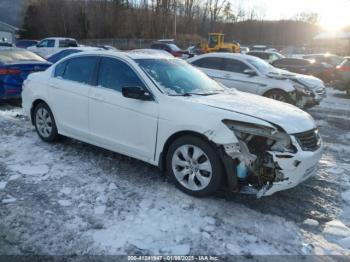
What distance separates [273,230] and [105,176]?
2.33 m

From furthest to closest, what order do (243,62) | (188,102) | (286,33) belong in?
(286,33)
(243,62)
(188,102)

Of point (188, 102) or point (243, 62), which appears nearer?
point (188, 102)

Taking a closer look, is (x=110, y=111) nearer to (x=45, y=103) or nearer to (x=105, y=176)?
(x=105, y=176)

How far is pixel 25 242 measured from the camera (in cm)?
340

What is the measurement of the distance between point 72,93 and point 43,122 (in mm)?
1097

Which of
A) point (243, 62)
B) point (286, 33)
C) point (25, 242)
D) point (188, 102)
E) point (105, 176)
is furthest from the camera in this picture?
point (286, 33)

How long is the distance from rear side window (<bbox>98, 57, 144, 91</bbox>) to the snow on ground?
1.19 meters

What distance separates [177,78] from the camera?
16.9 ft

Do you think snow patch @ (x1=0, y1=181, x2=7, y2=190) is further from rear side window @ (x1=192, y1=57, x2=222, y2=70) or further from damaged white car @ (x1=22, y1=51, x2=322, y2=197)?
rear side window @ (x1=192, y1=57, x2=222, y2=70)

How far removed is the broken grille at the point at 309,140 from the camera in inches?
162

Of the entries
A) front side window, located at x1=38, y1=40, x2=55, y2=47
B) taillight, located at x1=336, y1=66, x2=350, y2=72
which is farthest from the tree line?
taillight, located at x1=336, y1=66, x2=350, y2=72

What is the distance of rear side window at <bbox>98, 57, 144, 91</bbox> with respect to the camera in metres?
4.91

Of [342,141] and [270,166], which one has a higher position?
[270,166]

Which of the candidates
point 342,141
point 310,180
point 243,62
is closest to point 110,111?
point 310,180
